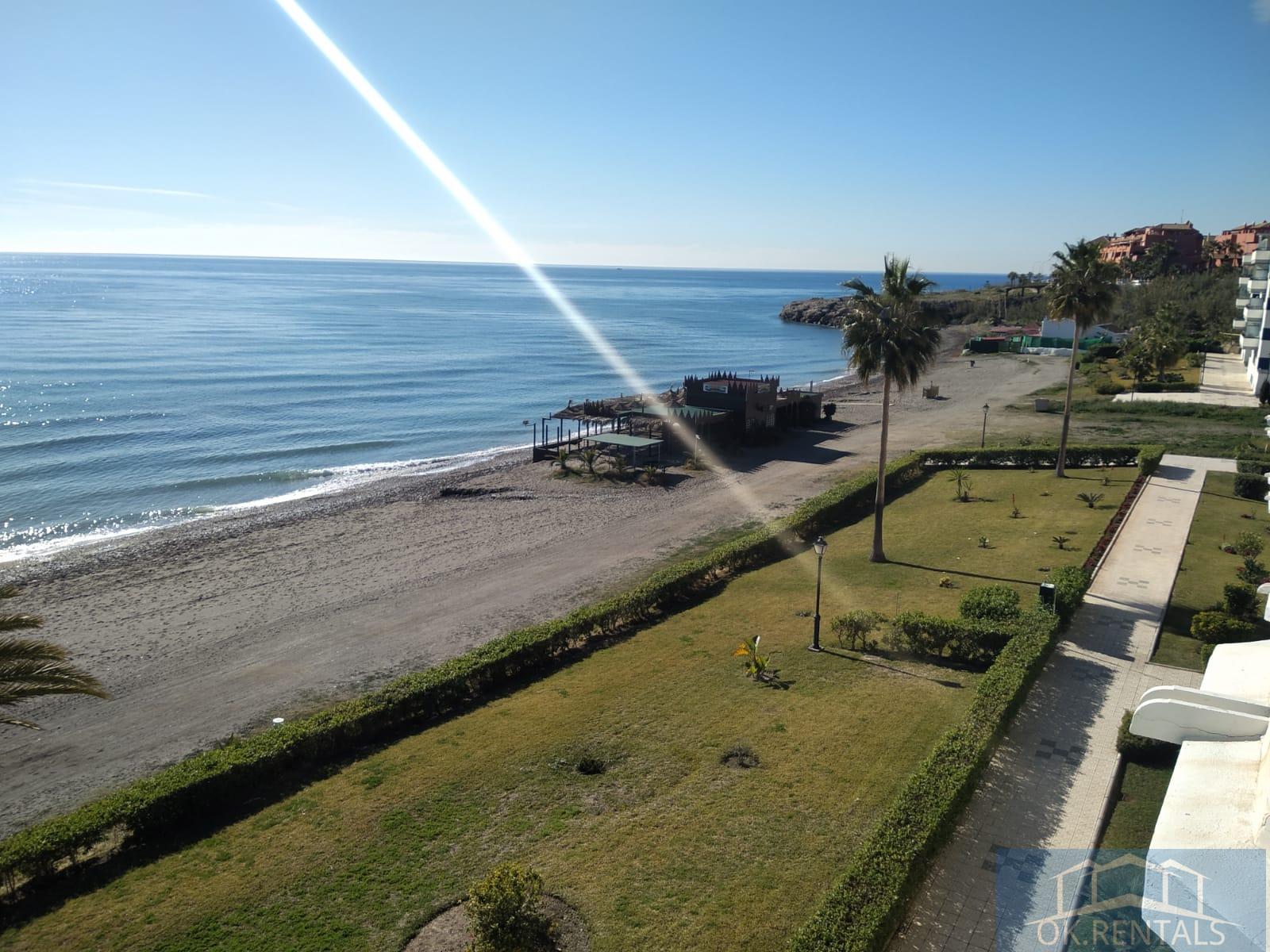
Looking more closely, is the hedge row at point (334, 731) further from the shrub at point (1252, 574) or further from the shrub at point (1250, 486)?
the shrub at point (1250, 486)

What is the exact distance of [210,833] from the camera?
1391cm

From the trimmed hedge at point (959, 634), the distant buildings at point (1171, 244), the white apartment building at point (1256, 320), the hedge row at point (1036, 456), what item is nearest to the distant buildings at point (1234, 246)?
the distant buildings at point (1171, 244)

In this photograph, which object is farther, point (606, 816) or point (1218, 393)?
point (1218, 393)

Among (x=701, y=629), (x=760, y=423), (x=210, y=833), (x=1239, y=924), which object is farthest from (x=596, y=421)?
(x=1239, y=924)

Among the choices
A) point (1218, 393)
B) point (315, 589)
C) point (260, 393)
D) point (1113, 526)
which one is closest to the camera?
point (315, 589)

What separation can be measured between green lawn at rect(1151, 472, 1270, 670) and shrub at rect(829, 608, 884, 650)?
674 cm

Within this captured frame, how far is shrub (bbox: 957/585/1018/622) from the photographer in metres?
20.7

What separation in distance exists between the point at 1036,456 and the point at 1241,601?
19.9m

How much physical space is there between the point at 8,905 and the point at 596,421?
42294 mm

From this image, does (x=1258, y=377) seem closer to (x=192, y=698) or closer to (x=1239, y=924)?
(x=1239, y=924)

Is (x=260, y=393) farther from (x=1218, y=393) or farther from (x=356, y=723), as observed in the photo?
(x=1218, y=393)

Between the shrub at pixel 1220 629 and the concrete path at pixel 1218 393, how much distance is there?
1643 inches

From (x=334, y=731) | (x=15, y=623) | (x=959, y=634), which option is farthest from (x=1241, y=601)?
(x=15, y=623)

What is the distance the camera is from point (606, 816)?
550 inches
